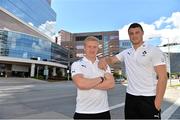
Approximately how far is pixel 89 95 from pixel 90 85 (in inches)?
6.0

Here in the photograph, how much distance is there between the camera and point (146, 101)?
12.5ft

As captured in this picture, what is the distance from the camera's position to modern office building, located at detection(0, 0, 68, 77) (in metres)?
69.4

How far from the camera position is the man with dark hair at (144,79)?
3762mm

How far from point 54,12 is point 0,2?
44.8 metres

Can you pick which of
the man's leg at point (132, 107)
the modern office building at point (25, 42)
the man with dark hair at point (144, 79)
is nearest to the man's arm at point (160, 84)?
the man with dark hair at point (144, 79)

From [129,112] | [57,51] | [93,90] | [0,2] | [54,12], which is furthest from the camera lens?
[54,12]

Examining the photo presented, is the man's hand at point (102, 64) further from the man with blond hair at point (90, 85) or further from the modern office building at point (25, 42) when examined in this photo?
the modern office building at point (25, 42)

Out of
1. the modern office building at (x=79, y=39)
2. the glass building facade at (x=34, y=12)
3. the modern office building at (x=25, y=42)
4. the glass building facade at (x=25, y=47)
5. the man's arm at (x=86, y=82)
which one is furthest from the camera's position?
the modern office building at (x=79, y=39)

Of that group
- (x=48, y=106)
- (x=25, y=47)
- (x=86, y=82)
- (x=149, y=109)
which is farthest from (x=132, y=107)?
(x=25, y=47)

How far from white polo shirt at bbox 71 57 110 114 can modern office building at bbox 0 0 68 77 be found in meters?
65.3

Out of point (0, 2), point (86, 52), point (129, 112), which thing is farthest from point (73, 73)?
point (0, 2)

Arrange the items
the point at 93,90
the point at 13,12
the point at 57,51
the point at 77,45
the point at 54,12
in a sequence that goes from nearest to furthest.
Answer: the point at 93,90 → the point at 13,12 → the point at 57,51 → the point at 54,12 → the point at 77,45

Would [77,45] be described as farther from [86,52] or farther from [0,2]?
[86,52]

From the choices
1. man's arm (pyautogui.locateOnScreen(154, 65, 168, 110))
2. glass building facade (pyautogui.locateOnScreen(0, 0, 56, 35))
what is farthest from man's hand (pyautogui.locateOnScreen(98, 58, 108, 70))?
glass building facade (pyautogui.locateOnScreen(0, 0, 56, 35))
